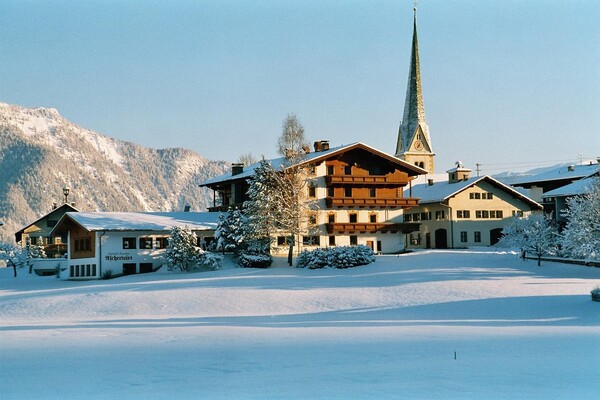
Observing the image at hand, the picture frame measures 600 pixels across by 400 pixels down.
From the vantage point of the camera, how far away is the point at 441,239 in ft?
254

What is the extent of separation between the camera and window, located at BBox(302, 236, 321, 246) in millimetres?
66688

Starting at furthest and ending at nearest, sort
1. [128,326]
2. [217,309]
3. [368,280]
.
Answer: [368,280], [217,309], [128,326]

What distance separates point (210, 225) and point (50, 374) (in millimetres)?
48358

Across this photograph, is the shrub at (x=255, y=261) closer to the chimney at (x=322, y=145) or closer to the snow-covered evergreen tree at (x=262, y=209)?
the snow-covered evergreen tree at (x=262, y=209)

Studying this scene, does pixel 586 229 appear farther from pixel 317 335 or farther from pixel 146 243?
pixel 146 243

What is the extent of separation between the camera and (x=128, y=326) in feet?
111

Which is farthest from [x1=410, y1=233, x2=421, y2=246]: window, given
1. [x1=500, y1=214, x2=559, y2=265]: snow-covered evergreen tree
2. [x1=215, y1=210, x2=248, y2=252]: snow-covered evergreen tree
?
[x1=215, y1=210, x2=248, y2=252]: snow-covered evergreen tree

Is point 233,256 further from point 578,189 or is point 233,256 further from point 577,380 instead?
point 577,380

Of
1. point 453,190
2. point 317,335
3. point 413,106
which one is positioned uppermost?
point 413,106

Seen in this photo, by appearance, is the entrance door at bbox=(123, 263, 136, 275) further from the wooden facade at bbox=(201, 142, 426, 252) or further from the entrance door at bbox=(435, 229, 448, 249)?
the entrance door at bbox=(435, 229, 448, 249)

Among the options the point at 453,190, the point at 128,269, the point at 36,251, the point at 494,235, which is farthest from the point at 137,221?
the point at 494,235

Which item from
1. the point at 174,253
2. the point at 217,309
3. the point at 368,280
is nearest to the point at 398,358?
the point at 217,309

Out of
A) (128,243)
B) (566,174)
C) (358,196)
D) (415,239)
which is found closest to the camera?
(128,243)

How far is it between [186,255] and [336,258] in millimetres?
11752
